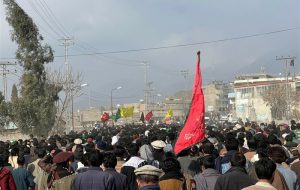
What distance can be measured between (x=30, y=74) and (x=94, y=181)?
30515 mm

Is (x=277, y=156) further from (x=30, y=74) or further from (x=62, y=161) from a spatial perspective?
(x=30, y=74)

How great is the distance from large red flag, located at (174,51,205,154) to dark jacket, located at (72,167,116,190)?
2.86 meters

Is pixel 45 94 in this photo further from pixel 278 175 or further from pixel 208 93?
pixel 208 93

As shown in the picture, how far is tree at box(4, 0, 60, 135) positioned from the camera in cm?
3581

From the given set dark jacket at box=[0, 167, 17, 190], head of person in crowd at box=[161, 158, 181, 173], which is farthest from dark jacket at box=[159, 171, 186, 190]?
dark jacket at box=[0, 167, 17, 190]

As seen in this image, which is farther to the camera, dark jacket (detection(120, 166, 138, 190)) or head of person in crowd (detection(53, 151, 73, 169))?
dark jacket (detection(120, 166, 138, 190))

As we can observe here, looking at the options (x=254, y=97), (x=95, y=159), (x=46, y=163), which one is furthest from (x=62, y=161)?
(x=254, y=97)

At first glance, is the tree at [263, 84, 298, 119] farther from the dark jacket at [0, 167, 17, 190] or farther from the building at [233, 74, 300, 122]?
the dark jacket at [0, 167, 17, 190]

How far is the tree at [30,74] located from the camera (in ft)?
117

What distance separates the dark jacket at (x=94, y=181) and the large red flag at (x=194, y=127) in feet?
9.38

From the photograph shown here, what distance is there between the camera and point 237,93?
388 ft

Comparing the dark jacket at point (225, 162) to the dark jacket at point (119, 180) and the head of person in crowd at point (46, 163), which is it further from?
the head of person in crowd at point (46, 163)

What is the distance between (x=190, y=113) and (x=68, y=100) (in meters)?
42.5

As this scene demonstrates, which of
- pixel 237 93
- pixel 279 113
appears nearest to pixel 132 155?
pixel 279 113
